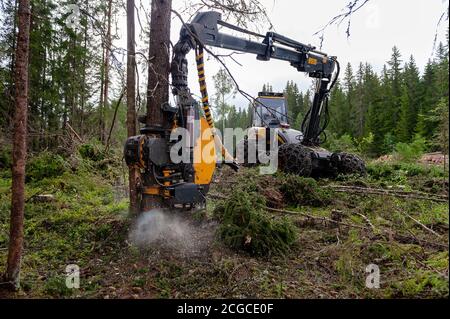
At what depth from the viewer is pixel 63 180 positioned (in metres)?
10.2

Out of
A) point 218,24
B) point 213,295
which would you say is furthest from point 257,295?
point 218,24

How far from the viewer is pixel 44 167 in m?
10.8

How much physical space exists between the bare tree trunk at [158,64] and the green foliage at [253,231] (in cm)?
125

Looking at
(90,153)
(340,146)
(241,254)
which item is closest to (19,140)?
(241,254)

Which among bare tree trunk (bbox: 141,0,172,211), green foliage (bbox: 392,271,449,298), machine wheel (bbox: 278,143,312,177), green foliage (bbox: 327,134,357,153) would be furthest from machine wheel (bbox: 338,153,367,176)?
green foliage (bbox: 327,134,357,153)

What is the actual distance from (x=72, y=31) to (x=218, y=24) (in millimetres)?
11156

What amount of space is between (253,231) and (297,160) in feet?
15.2

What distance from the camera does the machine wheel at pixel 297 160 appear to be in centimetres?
925

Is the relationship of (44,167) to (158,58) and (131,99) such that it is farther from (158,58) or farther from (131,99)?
(158,58)

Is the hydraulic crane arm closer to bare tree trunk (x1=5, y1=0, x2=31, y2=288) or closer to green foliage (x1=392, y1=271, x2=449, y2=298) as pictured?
bare tree trunk (x1=5, y1=0, x2=31, y2=288)

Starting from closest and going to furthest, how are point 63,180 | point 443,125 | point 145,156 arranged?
point 443,125
point 145,156
point 63,180

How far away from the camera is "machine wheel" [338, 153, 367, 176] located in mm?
9625

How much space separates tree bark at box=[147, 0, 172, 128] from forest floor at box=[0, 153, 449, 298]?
5.61 ft

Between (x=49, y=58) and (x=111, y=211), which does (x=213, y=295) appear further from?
(x=49, y=58)
